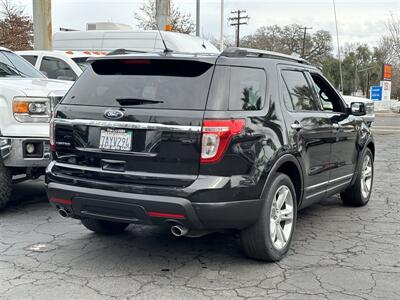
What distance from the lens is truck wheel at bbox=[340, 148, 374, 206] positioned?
20.7 feet

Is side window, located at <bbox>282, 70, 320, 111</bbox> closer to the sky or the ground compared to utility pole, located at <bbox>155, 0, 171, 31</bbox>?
closer to the ground

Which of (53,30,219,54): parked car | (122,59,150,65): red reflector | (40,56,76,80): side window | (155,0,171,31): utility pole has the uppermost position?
(155,0,171,31): utility pole

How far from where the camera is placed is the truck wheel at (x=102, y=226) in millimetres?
4938

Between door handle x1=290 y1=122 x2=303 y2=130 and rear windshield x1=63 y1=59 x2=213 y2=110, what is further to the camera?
door handle x1=290 y1=122 x2=303 y2=130

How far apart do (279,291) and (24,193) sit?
456 centimetres

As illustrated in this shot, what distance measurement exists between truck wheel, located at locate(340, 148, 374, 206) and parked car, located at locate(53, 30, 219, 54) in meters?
5.33

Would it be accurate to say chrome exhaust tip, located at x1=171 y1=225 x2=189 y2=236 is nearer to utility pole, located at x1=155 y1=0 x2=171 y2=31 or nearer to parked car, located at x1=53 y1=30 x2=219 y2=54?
parked car, located at x1=53 y1=30 x2=219 y2=54

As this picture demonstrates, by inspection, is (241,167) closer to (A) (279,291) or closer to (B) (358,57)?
(A) (279,291)

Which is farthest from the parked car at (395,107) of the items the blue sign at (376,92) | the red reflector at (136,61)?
the red reflector at (136,61)

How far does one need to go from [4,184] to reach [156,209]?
263 centimetres

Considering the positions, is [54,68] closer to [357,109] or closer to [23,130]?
[23,130]

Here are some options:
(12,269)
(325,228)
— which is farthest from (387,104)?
(12,269)

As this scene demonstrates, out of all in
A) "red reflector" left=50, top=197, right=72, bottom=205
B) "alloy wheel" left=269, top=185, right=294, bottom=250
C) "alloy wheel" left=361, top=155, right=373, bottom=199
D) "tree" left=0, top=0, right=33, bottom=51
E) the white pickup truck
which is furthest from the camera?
"tree" left=0, top=0, right=33, bottom=51

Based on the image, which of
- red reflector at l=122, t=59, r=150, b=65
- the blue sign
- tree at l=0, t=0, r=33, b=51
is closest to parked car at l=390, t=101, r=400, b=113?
the blue sign
